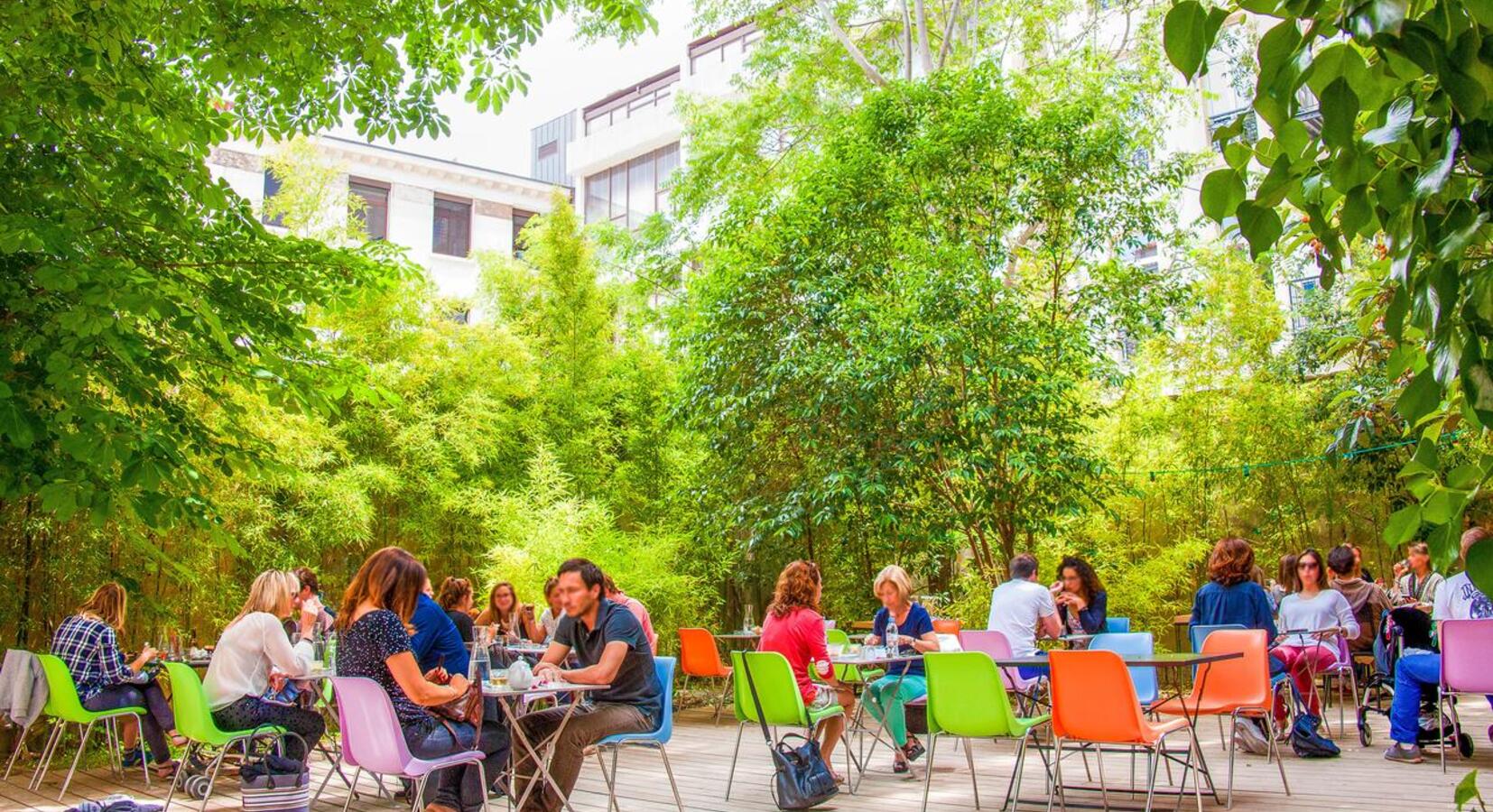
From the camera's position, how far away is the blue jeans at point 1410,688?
5609 mm

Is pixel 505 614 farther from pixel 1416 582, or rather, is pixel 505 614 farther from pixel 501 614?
pixel 1416 582

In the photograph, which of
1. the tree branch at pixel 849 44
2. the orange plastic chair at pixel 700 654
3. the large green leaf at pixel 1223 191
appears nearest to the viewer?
the large green leaf at pixel 1223 191

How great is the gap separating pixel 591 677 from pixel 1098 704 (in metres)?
1.93

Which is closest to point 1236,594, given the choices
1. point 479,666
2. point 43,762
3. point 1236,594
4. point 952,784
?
point 1236,594

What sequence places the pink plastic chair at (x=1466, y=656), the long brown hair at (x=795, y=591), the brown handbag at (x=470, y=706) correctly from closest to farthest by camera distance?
the brown handbag at (x=470, y=706), the pink plastic chair at (x=1466, y=656), the long brown hair at (x=795, y=591)

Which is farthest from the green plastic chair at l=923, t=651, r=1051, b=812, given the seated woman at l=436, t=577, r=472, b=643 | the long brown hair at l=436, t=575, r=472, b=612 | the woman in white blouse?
the long brown hair at l=436, t=575, r=472, b=612

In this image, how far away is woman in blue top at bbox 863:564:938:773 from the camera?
5.93 meters

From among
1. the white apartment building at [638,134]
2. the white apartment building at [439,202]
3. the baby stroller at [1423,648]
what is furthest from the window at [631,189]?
the baby stroller at [1423,648]

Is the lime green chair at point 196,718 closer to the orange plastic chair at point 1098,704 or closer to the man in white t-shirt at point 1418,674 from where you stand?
the orange plastic chair at point 1098,704

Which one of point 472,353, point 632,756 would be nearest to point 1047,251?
point 632,756

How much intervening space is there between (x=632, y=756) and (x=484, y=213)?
43.3ft

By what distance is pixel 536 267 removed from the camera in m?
12.5

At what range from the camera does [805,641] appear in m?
5.41

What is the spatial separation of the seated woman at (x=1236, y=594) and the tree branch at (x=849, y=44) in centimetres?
780
